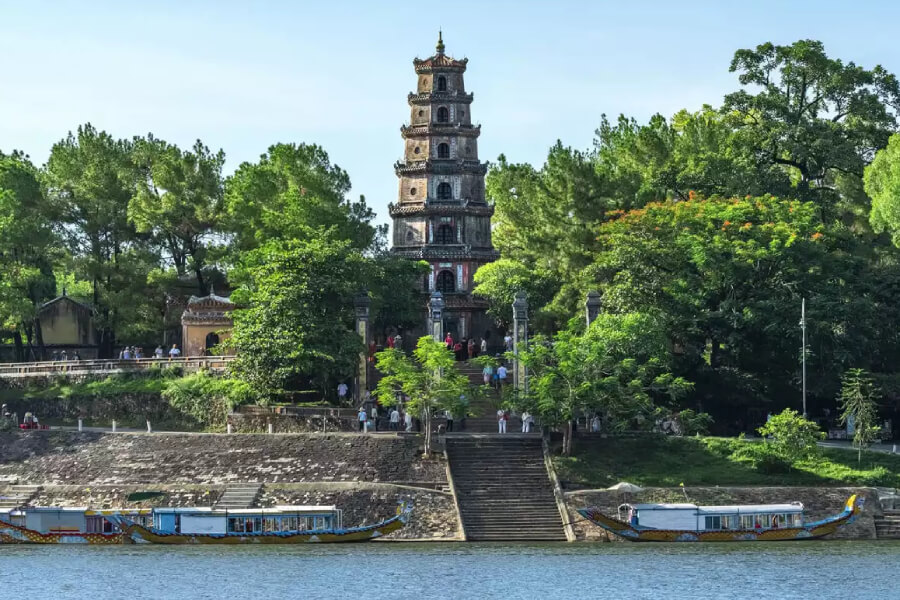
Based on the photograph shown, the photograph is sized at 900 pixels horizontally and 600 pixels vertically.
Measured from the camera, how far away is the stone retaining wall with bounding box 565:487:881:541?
224ft

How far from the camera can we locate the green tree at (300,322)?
257ft

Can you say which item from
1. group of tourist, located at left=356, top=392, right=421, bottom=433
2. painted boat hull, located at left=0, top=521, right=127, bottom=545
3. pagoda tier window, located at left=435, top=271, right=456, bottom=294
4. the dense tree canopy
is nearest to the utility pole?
the dense tree canopy

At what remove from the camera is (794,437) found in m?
70.0

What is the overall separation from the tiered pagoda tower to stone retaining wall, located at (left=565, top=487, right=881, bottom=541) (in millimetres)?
28732

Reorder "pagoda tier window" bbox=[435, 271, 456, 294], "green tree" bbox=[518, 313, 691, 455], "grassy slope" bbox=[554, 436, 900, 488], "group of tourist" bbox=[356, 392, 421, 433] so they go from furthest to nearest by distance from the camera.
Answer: "pagoda tier window" bbox=[435, 271, 456, 294], "group of tourist" bbox=[356, 392, 421, 433], "green tree" bbox=[518, 313, 691, 455], "grassy slope" bbox=[554, 436, 900, 488]

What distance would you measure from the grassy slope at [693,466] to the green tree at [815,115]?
2468 centimetres

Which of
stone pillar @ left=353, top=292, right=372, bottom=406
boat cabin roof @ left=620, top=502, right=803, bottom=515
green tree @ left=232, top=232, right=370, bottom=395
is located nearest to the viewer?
boat cabin roof @ left=620, top=502, right=803, bottom=515

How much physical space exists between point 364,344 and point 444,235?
61.7 ft

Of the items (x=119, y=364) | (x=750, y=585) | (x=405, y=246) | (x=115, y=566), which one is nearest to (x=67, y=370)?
(x=119, y=364)

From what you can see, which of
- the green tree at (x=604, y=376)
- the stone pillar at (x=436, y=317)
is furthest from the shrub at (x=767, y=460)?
the stone pillar at (x=436, y=317)

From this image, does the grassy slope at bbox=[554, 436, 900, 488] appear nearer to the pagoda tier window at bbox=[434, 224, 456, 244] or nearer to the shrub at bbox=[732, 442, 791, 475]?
the shrub at bbox=[732, 442, 791, 475]

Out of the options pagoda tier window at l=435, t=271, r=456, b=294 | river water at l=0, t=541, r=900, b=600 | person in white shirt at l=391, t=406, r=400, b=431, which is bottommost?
river water at l=0, t=541, r=900, b=600

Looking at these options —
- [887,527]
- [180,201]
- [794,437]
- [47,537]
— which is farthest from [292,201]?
[887,527]

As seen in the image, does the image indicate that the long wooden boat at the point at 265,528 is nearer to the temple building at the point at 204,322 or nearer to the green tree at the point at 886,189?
the temple building at the point at 204,322
